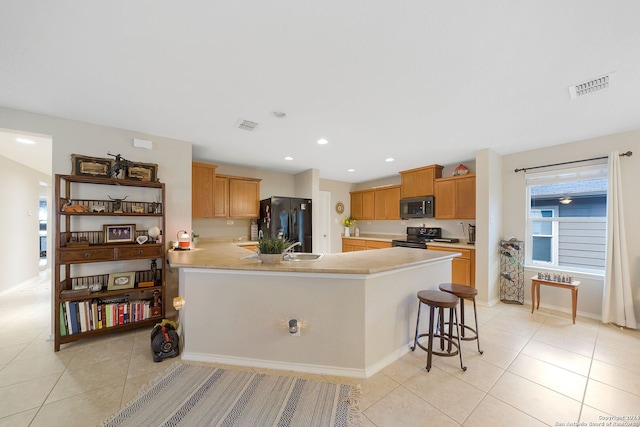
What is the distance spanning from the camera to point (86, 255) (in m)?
2.44

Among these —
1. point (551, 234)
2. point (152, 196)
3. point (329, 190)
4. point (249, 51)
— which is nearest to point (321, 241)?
A: point (329, 190)

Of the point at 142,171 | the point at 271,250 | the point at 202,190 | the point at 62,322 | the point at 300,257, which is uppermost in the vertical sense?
the point at 142,171

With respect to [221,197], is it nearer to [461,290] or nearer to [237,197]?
[237,197]

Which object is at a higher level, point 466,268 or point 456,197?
point 456,197

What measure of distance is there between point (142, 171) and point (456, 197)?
486 cm

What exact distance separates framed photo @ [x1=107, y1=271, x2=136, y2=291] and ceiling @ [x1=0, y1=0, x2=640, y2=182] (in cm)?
176

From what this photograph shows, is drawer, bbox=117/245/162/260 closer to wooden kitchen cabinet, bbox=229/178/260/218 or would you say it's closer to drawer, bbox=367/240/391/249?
wooden kitchen cabinet, bbox=229/178/260/218

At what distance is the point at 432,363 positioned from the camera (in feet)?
7.12

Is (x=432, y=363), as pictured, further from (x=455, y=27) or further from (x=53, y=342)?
(x=53, y=342)

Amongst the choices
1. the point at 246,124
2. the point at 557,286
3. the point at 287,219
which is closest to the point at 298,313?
the point at 246,124

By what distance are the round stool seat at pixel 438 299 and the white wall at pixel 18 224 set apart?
6.59 meters

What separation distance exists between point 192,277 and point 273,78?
1.87 meters

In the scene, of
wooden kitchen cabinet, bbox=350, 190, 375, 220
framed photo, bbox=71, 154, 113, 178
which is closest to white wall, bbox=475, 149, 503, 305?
wooden kitchen cabinet, bbox=350, 190, 375, 220

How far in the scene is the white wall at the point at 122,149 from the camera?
249 centimetres
